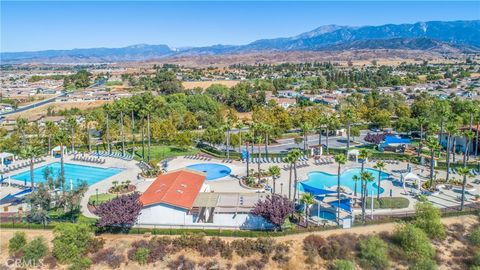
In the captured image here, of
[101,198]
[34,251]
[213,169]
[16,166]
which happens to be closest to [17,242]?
[34,251]

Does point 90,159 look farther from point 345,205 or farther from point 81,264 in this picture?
point 345,205

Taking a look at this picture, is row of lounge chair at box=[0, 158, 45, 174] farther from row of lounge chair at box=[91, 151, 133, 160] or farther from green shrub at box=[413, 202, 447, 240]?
green shrub at box=[413, 202, 447, 240]

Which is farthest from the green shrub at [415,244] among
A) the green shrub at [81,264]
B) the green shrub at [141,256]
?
the green shrub at [81,264]

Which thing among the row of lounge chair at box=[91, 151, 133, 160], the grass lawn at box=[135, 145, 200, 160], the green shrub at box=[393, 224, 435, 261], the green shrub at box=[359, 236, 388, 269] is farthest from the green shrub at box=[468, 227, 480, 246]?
the row of lounge chair at box=[91, 151, 133, 160]

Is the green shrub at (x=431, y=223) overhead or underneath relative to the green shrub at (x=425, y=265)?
overhead

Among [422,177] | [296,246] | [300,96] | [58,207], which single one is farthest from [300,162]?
[300,96]

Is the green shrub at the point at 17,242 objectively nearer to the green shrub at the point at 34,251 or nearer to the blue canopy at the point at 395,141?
the green shrub at the point at 34,251

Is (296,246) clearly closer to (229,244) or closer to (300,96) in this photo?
(229,244)
